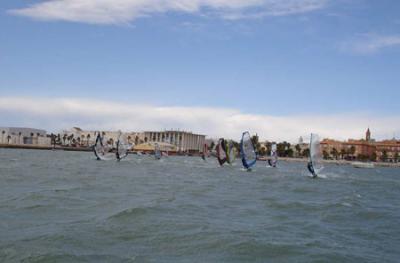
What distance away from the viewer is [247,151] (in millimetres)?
64062

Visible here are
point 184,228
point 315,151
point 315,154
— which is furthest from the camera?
point 315,154

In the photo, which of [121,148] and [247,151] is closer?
[247,151]

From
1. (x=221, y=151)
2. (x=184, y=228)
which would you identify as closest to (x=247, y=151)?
(x=221, y=151)

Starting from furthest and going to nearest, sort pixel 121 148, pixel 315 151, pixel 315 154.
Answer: pixel 121 148 < pixel 315 154 < pixel 315 151

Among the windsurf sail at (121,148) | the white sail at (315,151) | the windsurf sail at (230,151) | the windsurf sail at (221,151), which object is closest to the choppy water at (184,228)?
the white sail at (315,151)

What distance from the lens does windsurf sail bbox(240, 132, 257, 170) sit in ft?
203

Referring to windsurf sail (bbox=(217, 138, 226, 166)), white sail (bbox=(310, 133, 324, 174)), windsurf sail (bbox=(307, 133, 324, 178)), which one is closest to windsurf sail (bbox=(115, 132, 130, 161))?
windsurf sail (bbox=(217, 138, 226, 166))

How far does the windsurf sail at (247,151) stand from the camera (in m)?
61.8

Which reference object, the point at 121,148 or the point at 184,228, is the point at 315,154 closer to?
the point at 121,148

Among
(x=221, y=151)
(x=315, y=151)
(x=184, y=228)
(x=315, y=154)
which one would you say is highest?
(x=315, y=151)

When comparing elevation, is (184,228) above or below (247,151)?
below

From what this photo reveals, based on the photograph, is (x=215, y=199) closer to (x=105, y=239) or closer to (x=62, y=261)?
(x=105, y=239)

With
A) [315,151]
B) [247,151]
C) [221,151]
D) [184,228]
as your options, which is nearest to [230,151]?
[221,151]

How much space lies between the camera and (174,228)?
1784 centimetres
